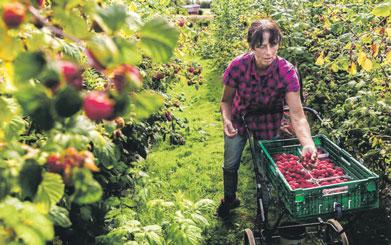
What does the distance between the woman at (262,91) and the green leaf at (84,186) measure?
223cm

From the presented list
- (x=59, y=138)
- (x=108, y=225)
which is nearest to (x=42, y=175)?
(x=59, y=138)

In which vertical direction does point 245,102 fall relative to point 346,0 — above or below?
below

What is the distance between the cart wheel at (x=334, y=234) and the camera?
3.32 metres

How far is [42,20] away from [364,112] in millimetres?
3132

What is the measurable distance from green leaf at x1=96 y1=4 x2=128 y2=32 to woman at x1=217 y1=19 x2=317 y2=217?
2.39 meters

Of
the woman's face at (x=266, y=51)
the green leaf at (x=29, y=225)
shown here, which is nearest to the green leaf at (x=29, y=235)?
the green leaf at (x=29, y=225)

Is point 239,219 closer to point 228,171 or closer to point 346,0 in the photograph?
point 228,171

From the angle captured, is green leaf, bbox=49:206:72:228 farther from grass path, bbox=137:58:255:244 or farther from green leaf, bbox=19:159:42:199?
grass path, bbox=137:58:255:244

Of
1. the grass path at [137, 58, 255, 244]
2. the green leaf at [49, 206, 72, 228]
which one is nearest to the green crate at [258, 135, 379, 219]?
the grass path at [137, 58, 255, 244]

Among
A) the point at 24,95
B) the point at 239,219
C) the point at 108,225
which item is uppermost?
the point at 24,95

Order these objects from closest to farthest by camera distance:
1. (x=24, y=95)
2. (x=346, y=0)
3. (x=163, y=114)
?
(x=24, y=95) < (x=163, y=114) < (x=346, y=0)

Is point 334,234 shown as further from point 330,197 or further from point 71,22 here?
point 71,22

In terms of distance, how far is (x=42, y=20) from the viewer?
900 millimetres

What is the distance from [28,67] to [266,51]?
8.17 feet
